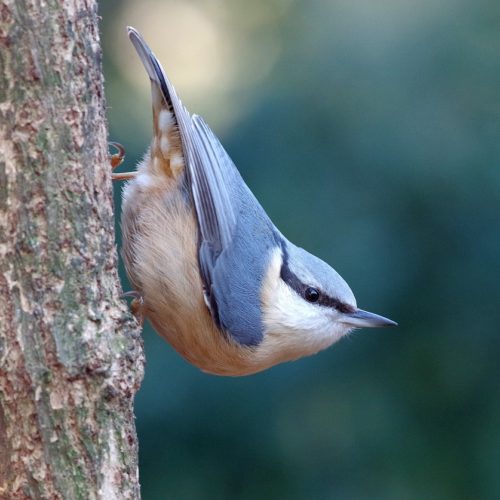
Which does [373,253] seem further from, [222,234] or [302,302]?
[222,234]

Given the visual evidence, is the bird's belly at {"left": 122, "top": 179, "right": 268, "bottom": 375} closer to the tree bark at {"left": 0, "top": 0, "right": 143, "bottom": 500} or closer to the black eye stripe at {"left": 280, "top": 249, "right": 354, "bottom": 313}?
the black eye stripe at {"left": 280, "top": 249, "right": 354, "bottom": 313}

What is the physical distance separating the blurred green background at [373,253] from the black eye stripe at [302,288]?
1.51ft

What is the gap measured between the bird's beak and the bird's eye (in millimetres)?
115

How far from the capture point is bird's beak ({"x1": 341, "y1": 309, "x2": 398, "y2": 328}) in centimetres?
283

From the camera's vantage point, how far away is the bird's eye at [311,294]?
9.04ft

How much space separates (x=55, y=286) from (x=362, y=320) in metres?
1.27

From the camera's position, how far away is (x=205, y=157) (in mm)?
2639

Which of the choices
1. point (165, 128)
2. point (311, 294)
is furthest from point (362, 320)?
point (165, 128)

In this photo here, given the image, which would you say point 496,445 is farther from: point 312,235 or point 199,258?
point 199,258

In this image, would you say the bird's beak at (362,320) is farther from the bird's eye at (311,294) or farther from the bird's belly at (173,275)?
the bird's belly at (173,275)

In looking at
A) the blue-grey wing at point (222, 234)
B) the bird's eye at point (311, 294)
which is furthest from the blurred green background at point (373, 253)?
the blue-grey wing at point (222, 234)

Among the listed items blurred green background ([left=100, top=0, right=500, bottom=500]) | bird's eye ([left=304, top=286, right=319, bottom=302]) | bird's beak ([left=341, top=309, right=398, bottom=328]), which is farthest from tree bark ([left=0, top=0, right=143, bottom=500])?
blurred green background ([left=100, top=0, right=500, bottom=500])

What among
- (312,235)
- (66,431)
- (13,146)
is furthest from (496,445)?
(13,146)

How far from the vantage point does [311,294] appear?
9.07 ft
